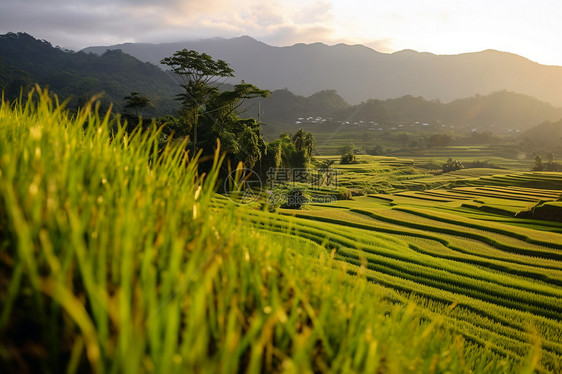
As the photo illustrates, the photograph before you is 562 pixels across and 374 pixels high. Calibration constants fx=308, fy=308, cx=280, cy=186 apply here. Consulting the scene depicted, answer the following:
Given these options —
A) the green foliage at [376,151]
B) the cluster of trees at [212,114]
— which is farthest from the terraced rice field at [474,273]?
the green foliage at [376,151]

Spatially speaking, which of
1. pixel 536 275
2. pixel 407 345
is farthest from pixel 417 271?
pixel 407 345

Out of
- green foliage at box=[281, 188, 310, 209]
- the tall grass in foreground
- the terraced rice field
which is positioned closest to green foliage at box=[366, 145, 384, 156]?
green foliage at box=[281, 188, 310, 209]

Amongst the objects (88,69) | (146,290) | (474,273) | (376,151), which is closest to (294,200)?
(474,273)

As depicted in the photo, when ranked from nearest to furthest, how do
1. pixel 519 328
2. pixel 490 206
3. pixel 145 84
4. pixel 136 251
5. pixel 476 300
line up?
pixel 136 251, pixel 519 328, pixel 476 300, pixel 490 206, pixel 145 84

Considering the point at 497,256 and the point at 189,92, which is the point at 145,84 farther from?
the point at 497,256

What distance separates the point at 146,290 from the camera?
0.83 metres

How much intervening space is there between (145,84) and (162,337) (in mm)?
191851

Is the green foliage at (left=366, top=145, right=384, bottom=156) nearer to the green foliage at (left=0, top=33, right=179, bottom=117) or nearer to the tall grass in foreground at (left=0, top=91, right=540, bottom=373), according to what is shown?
the green foliage at (left=0, top=33, right=179, bottom=117)

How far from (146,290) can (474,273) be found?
1378 centimetres

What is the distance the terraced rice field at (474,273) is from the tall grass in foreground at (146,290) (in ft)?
0.97

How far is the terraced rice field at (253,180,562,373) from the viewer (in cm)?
697

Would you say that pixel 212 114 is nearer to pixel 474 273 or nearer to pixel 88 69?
pixel 474 273

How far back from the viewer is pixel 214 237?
1475 millimetres

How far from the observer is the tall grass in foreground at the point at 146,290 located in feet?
2.44
